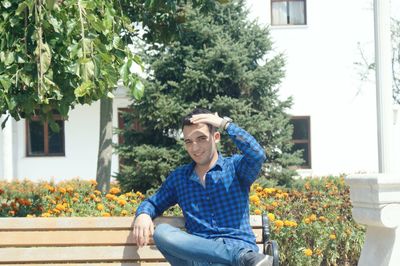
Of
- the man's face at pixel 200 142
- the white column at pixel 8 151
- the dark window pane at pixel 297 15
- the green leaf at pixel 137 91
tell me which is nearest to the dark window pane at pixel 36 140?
the white column at pixel 8 151

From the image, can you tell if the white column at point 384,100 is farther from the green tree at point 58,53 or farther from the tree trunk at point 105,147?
the green tree at point 58,53

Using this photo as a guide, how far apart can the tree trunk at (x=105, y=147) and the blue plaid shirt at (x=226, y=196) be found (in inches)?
224

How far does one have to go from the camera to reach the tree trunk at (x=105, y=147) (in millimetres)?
9602

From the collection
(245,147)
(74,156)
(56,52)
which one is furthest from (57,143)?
(245,147)

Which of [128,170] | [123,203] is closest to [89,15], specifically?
[123,203]

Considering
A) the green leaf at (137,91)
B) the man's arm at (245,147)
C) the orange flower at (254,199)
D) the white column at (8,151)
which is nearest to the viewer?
the man's arm at (245,147)

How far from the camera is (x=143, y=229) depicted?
12.8 ft

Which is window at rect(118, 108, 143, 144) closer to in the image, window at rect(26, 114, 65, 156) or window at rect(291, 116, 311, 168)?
window at rect(26, 114, 65, 156)

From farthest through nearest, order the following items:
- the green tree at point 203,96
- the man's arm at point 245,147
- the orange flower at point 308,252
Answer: the green tree at point 203,96
the orange flower at point 308,252
the man's arm at point 245,147

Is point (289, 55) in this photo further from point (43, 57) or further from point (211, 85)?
point (43, 57)

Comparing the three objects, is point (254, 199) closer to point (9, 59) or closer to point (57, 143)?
point (9, 59)

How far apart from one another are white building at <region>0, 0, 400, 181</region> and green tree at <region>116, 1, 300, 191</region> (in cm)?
404

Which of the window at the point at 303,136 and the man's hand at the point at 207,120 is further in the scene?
the window at the point at 303,136

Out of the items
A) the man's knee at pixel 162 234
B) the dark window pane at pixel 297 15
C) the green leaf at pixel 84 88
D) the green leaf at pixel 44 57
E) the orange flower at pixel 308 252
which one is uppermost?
the dark window pane at pixel 297 15
